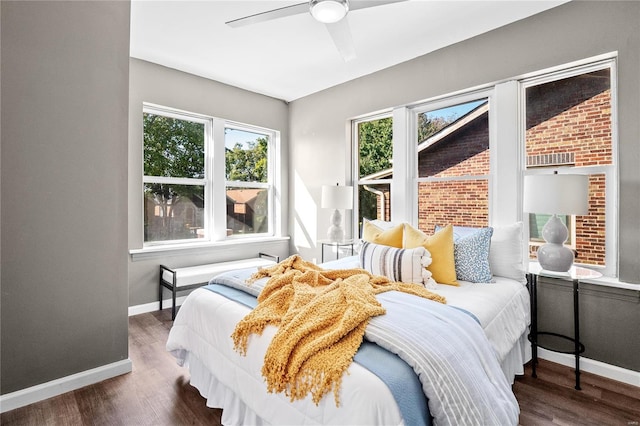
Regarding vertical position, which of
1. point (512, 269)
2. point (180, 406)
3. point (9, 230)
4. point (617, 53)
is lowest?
point (180, 406)

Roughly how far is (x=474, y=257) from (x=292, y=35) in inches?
98.9

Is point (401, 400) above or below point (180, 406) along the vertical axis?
above

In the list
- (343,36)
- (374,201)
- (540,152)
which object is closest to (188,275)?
(374,201)

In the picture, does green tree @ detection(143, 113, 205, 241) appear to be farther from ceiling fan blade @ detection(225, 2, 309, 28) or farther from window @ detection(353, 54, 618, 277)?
window @ detection(353, 54, 618, 277)

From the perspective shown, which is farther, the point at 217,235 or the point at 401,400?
the point at 217,235

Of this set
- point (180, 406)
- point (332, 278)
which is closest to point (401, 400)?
point (332, 278)

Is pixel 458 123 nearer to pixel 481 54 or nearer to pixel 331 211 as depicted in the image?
pixel 481 54

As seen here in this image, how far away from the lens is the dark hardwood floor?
1848 mm

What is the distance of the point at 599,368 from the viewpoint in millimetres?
2342

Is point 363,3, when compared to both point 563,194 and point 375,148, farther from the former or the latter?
point 375,148

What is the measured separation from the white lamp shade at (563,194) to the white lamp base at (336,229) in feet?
7.02

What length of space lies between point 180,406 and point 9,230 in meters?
1.48

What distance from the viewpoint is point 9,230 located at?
194 cm

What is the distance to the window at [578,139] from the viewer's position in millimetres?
2438
